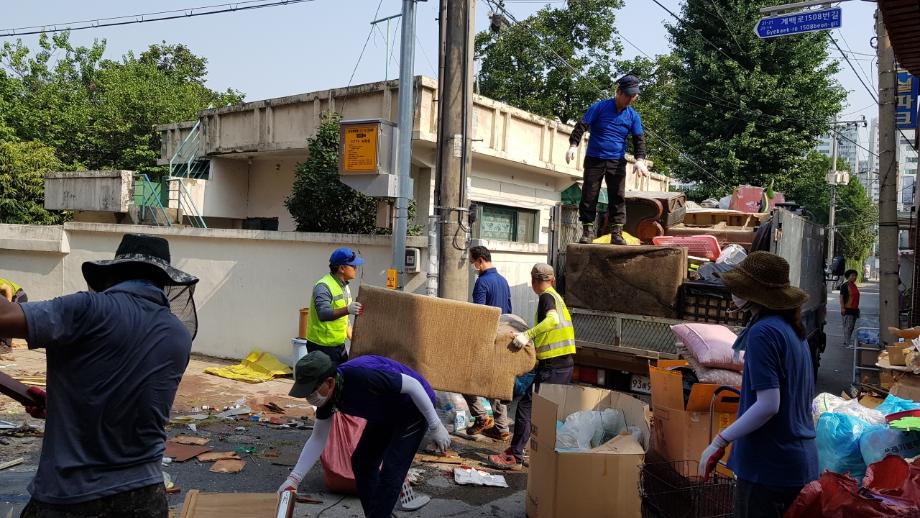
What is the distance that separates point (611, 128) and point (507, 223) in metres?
7.97

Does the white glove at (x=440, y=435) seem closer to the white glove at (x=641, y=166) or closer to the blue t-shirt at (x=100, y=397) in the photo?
the blue t-shirt at (x=100, y=397)

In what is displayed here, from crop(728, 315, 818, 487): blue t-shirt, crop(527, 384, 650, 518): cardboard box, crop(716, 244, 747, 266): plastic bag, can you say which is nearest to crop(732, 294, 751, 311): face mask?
crop(728, 315, 818, 487): blue t-shirt

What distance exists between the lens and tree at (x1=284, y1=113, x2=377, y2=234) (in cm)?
1145

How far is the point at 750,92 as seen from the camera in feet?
63.0

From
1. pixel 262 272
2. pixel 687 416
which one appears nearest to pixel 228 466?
pixel 687 416

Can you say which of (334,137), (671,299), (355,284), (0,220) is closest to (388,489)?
(671,299)

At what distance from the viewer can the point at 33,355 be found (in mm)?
10648

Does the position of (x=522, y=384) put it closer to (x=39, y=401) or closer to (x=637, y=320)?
(x=637, y=320)

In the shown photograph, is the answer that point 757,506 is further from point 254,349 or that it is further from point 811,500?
point 254,349

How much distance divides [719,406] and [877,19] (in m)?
7.86

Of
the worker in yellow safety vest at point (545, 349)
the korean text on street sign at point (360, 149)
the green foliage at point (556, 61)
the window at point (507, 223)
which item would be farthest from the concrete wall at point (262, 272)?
the green foliage at point (556, 61)

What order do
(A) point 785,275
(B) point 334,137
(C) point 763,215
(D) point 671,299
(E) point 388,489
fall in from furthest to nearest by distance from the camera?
(B) point 334,137
(C) point 763,215
(D) point 671,299
(E) point 388,489
(A) point 785,275

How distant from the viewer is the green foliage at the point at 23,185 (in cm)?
1764

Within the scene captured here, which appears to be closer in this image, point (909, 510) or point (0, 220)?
point (909, 510)
